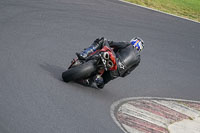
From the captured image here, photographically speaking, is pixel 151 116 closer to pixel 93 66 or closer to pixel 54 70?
pixel 93 66

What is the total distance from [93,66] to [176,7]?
12596mm

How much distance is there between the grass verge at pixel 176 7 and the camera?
18.4 meters

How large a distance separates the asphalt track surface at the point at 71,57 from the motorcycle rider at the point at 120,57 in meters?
0.27

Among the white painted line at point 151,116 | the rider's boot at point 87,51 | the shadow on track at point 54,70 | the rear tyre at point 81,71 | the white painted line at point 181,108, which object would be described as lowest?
the white painted line at point 181,108

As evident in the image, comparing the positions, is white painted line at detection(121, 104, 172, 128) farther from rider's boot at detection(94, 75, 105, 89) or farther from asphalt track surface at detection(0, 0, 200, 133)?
rider's boot at detection(94, 75, 105, 89)

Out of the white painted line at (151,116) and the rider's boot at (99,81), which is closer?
the white painted line at (151,116)

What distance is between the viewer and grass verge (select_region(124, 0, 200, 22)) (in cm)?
1844

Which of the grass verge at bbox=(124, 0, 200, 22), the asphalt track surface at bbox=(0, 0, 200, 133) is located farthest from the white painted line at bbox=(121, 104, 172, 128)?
the grass verge at bbox=(124, 0, 200, 22)

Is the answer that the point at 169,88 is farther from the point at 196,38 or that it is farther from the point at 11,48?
the point at 196,38

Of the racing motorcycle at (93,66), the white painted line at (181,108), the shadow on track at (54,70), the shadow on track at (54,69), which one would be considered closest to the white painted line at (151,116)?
the white painted line at (181,108)

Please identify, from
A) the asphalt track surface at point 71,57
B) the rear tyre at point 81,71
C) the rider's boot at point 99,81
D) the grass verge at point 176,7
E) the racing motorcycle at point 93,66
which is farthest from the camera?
the grass verge at point 176,7

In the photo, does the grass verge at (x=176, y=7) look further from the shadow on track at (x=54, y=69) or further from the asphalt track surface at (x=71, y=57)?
the shadow on track at (x=54, y=69)

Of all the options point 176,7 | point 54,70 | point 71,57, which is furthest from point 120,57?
point 176,7

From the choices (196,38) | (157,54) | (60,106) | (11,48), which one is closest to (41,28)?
(11,48)
